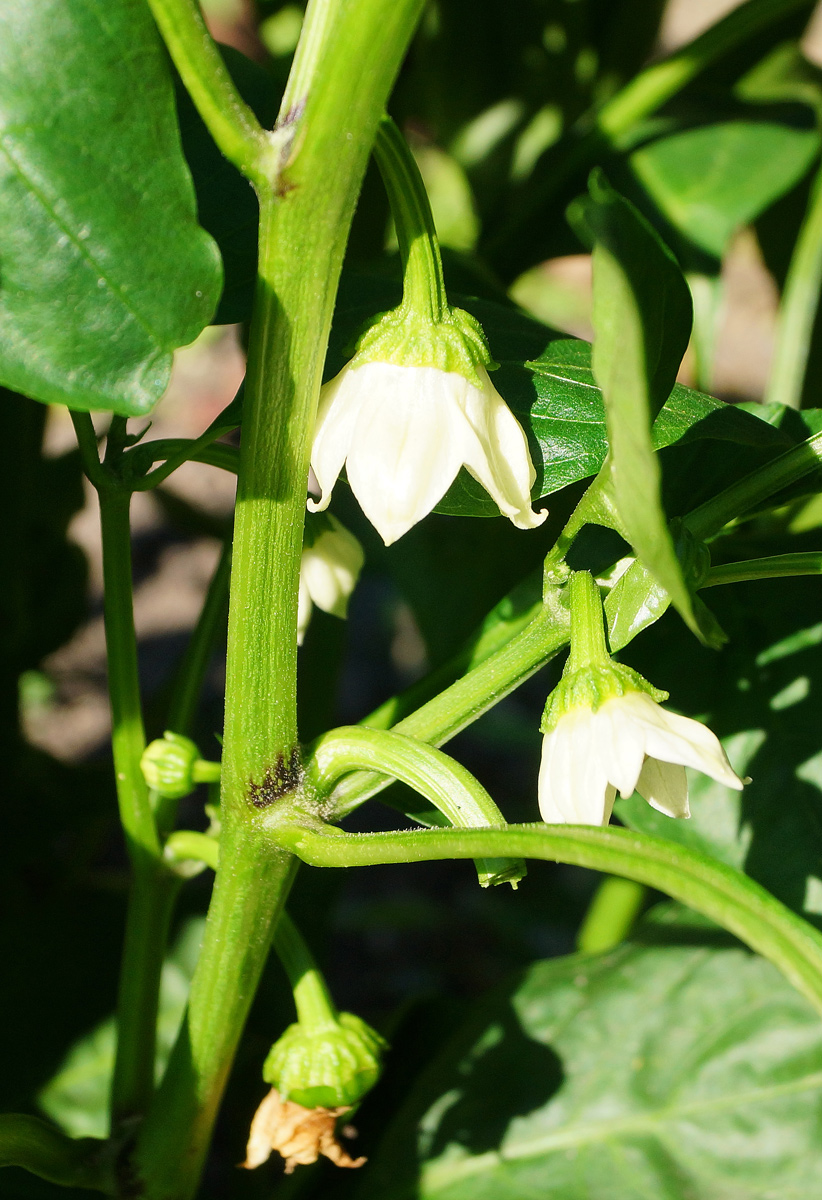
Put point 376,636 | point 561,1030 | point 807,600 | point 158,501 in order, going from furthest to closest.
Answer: point 376,636
point 158,501
point 561,1030
point 807,600

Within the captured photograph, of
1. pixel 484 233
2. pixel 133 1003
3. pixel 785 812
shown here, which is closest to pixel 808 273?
pixel 484 233

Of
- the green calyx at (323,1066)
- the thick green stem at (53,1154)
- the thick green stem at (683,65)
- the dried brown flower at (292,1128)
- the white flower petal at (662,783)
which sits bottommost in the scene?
the thick green stem at (53,1154)

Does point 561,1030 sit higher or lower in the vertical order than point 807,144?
lower

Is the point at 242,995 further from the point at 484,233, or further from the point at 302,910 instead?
the point at 484,233

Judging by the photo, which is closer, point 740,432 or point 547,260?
point 740,432

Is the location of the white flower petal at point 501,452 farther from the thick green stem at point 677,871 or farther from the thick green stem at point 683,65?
the thick green stem at point 683,65

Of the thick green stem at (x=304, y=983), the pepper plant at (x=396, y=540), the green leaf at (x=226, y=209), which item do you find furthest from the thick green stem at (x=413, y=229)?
the thick green stem at (x=304, y=983)

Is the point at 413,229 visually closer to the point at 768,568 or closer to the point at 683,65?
the point at 768,568

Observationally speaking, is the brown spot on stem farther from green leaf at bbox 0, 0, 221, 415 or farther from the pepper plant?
green leaf at bbox 0, 0, 221, 415

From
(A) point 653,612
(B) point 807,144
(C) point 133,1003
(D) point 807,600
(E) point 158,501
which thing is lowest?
(C) point 133,1003
